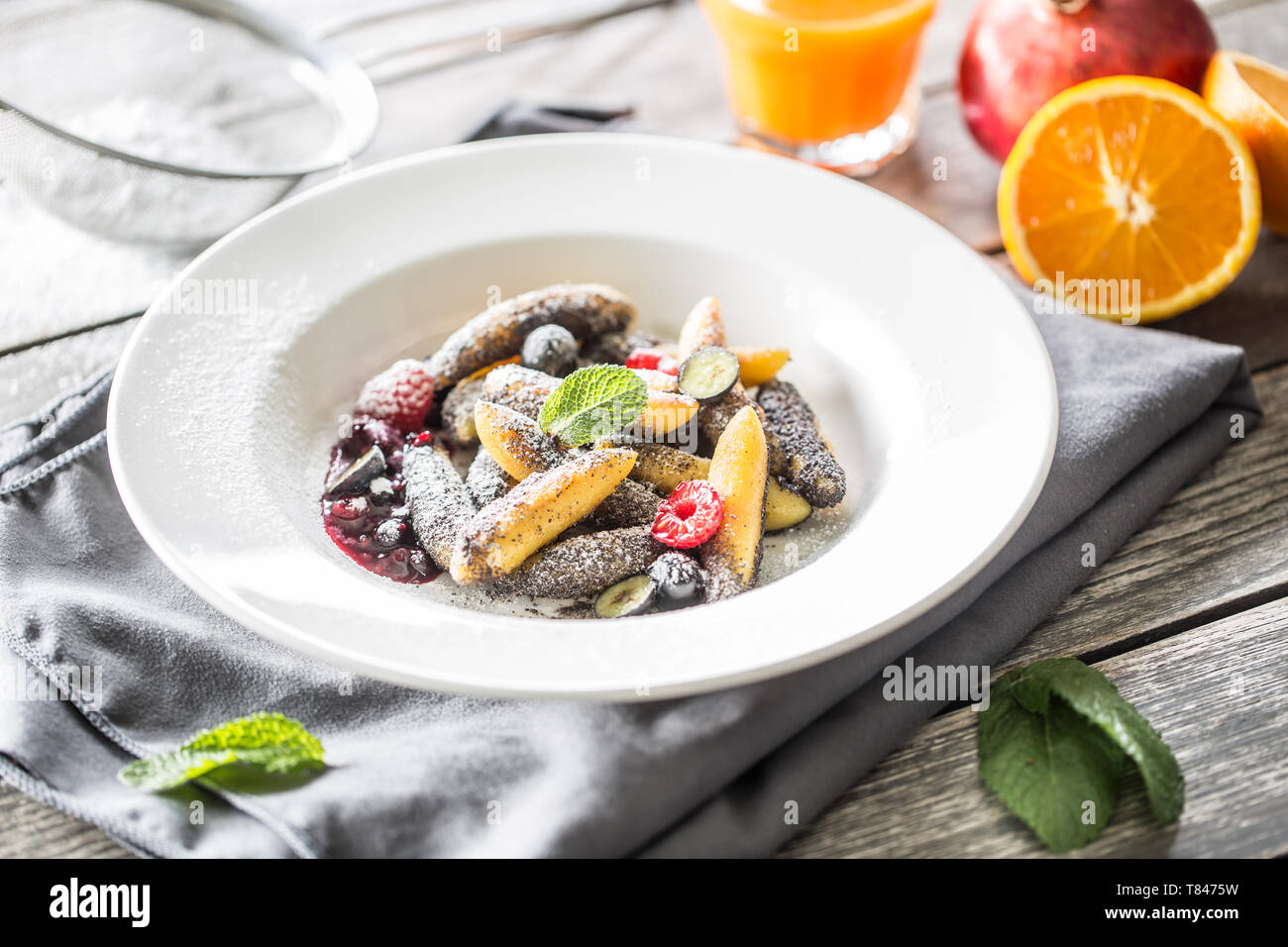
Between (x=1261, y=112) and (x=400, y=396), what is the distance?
1.46m

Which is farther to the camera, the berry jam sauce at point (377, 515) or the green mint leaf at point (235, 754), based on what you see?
the berry jam sauce at point (377, 515)

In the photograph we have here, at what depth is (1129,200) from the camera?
→ 1.77 metres

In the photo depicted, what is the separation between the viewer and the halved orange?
5.68ft

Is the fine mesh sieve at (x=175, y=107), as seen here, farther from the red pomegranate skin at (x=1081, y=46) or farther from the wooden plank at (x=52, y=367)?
the red pomegranate skin at (x=1081, y=46)

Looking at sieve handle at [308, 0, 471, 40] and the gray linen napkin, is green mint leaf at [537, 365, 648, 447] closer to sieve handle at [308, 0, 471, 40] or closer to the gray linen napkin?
the gray linen napkin

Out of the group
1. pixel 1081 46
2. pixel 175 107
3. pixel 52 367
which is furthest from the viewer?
pixel 175 107

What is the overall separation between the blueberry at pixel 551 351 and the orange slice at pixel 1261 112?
117 cm

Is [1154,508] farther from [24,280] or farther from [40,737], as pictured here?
[24,280]

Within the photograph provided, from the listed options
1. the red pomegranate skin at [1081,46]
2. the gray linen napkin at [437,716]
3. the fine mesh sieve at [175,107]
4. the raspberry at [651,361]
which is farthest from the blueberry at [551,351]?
the red pomegranate skin at [1081,46]

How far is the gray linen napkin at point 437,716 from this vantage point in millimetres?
1059

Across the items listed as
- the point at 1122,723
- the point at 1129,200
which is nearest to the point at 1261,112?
the point at 1129,200

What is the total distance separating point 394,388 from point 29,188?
0.92 meters

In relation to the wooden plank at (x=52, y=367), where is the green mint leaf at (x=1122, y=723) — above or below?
above

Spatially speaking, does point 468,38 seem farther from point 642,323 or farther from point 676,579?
point 676,579
